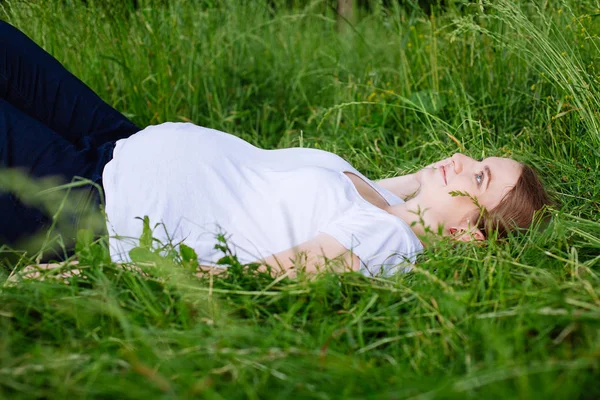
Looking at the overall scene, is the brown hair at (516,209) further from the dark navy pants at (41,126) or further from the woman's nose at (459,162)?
the dark navy pants at (41,126)

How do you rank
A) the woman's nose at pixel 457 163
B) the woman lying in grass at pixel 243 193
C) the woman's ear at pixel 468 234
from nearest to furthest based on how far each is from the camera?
the woman lying in grass at pixel 243 193, the woman's ear at pixel 468 234, the woman's nose at pixel 457 163

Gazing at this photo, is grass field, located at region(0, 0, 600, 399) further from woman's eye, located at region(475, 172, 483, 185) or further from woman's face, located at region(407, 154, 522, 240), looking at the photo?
woman's eye, located at region(475, 172, 483, 185)

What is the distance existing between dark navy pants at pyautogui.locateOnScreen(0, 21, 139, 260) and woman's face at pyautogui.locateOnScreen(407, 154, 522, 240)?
1099mm

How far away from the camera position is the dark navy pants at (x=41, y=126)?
1.92 meters

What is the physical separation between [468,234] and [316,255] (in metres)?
0.54

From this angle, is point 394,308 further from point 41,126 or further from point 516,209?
point 41,126

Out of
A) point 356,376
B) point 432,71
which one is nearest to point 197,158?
point 356,376

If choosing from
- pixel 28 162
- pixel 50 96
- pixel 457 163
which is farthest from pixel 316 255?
pixel 50 96

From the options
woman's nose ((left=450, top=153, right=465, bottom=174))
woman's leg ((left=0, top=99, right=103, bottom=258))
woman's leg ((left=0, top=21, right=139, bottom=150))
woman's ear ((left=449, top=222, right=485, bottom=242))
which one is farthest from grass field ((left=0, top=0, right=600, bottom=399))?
woman's leg ((left=0, top=21, right=139, bottom=150))

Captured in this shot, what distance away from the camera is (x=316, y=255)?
1.74 meters

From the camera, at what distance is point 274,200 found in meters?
1.92

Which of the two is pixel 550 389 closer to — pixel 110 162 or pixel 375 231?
pixel 375 231

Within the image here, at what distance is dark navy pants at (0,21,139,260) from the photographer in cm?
192

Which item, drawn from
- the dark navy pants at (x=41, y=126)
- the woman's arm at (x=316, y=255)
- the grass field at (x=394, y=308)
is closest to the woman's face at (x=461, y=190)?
the grass field at (x=394, y=308)
